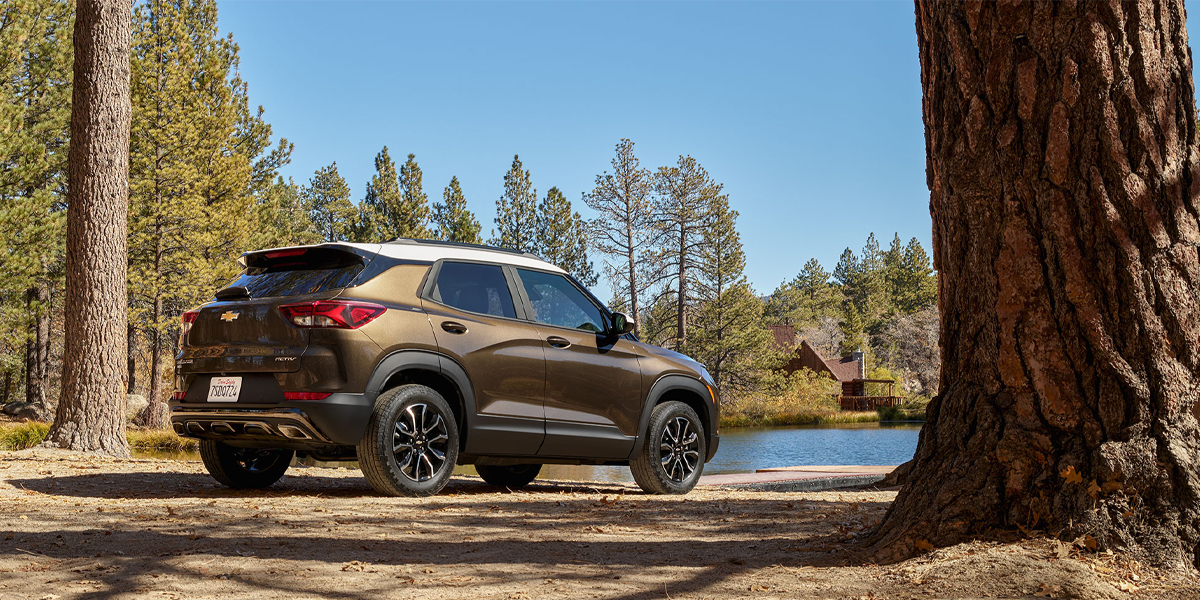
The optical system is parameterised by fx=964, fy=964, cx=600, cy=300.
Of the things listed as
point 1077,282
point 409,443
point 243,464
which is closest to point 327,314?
point 409,443

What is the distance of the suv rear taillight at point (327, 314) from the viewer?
612 cm

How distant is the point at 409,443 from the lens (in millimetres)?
6512

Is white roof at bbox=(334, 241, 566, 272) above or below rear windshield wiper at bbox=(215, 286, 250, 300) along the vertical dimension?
above

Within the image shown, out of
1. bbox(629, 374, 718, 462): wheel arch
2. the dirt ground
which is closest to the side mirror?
bbox(629, 374, 718, 462): wheel arch

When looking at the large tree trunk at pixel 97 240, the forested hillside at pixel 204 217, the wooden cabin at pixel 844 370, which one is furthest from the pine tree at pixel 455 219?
the large tree trunk at pixel 97 240

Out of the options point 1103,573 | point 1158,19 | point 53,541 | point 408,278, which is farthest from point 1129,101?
point 53,541

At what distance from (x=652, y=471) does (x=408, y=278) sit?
2.64 metres

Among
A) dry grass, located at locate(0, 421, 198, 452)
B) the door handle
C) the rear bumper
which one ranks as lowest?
dry grass, located at locate(0, 421, 198, 452)

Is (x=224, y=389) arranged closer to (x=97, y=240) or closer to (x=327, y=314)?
(x=327, y=314)

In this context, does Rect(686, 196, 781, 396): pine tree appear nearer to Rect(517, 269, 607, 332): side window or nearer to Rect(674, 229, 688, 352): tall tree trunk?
Rect(674, 229, 688, 352): tall tree trunk

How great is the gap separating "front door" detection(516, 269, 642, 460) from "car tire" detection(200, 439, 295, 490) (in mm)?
2143

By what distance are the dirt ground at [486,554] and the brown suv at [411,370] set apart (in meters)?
0.43

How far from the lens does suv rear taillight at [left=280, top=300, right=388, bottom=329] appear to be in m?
6.12

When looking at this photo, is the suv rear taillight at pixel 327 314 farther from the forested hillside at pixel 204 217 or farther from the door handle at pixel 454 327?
the forested hillside at pixel 204 217
